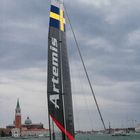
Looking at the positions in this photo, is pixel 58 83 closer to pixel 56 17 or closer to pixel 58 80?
pixel 58 80

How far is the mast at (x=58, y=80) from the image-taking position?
1250 centimetres

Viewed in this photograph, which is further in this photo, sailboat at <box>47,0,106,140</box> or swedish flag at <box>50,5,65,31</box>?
swedish flag at <box>50,5,65,31</box>

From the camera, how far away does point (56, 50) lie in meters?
12.9

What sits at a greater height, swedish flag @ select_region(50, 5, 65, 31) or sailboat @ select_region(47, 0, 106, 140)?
swedish flag @ select_region(50, 5, 65, 31)

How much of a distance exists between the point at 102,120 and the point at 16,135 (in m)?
187

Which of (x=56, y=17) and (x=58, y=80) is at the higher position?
(x=56, y=17)

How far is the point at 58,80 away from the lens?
1267cm

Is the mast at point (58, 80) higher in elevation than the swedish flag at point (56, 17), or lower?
lower

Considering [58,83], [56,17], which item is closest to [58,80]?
[58,83]

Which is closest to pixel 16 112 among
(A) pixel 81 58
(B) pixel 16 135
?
(B) pixel 16 135

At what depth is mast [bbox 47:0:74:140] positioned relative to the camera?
12.5 m

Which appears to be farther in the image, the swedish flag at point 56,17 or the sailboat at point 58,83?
the swedish flag at point 56,17

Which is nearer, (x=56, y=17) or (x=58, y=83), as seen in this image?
(x=58, y=83)

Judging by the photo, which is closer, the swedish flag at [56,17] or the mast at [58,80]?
the mast at [58,80]
